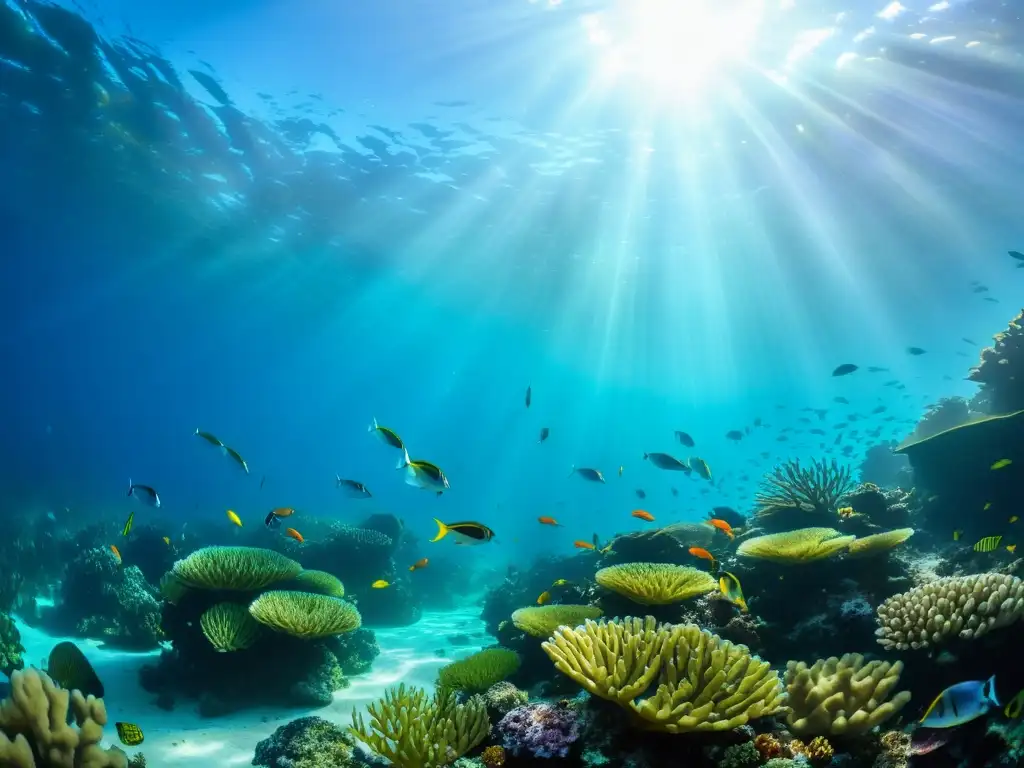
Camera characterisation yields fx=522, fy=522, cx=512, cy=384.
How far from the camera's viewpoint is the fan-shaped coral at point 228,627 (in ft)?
22.1

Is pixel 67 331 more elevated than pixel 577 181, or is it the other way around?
pixel 67 331

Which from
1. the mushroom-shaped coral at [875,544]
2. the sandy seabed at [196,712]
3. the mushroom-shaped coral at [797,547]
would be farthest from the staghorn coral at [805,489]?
the sandy seabed at [196,712]

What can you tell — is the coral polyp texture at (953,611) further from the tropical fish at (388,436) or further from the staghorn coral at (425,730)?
the tropical fish at (388,436)

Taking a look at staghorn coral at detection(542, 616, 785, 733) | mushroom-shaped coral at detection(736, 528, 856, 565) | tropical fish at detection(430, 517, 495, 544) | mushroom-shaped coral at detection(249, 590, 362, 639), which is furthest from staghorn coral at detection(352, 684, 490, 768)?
mushroom-shaped coral at detection(736, 528, 856, 565)

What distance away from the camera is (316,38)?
17625 millimetres

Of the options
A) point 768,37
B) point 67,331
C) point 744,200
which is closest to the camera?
point 768,37

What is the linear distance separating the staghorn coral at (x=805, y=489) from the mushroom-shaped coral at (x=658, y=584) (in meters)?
3.87

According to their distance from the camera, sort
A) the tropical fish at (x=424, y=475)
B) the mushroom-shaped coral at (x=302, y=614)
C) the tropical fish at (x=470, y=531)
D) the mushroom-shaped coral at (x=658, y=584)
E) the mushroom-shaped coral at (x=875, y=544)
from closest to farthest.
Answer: the tropical fish at (x=470, y=531) → the tropical fish at (x=424, y=475) → the mushroom-shaped coral at (x=658, y=584) → the mushroom-shaped coral at (x=875, y=544) → the mushroom-shaped coral at (x=302, y=614)

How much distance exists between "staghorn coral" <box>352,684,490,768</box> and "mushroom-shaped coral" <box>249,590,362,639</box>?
287 centimetres

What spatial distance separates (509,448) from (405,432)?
88.0 feet

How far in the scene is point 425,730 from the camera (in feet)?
13.1

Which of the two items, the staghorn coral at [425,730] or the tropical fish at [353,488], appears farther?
the tropical fish at [353,488]

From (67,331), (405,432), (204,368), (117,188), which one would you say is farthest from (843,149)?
(405,432)

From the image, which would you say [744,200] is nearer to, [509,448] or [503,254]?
[503,254]
